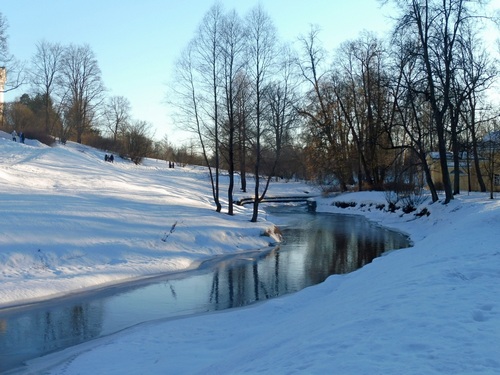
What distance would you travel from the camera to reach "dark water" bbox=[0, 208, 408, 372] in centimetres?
902

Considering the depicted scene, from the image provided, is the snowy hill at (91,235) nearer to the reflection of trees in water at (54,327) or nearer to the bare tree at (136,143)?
the reflection of trees in water at (54,327)

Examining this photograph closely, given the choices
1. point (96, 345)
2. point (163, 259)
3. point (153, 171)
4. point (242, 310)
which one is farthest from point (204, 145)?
point (153, 171)

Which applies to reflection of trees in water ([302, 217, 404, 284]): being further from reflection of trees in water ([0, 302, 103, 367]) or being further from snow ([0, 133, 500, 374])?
reflection of trees in water ([0, 302, 103, 367])

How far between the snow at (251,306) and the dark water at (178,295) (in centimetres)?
69

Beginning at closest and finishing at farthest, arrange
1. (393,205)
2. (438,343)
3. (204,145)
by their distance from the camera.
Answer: (438,343) < (204,145) < (393,205)

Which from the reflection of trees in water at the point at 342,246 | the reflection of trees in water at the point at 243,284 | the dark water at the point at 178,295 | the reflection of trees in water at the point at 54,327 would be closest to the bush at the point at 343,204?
the reflection of trees in water at the point at 342,246

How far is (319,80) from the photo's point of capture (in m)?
45.1

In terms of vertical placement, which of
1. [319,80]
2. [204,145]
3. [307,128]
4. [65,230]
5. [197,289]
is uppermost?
[319,80]

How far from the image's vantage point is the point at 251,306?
→ 35.9 ft

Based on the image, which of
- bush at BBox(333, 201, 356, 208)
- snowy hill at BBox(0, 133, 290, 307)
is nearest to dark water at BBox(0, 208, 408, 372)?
snowy hill at BBox(0, 133, 290, 307)

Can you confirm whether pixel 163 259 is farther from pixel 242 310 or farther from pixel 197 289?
pixel 242 310

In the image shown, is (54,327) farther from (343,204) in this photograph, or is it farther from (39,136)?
(39,136)

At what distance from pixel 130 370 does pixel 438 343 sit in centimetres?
458

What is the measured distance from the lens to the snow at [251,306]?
463cm
